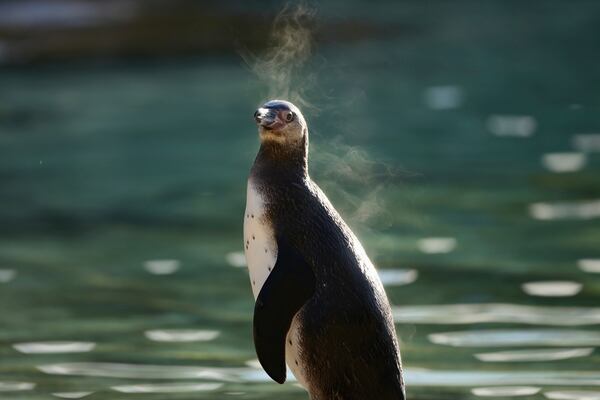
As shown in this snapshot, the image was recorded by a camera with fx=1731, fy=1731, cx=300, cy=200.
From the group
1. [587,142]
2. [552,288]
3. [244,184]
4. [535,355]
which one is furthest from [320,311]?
[587,142]

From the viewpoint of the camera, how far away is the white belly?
5.23 meters

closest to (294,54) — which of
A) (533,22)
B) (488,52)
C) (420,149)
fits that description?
(420,149)

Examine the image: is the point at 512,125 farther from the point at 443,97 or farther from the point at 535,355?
the point at 535,355

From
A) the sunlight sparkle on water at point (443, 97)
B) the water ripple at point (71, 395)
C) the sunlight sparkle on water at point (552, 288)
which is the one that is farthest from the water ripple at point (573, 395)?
the sunlight sparkle on water at point (443, 97)

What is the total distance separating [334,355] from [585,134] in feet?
29.7

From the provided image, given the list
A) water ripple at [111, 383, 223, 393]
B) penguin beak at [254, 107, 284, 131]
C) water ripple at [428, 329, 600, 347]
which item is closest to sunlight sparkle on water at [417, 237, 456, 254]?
water ripple at [428, 329, 600, 347]

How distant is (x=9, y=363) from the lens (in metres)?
7.14

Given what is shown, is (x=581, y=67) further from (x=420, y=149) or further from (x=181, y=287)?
(x=181, y=287)

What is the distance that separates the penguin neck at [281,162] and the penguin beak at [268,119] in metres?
0.07

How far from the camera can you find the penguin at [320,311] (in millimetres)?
5125

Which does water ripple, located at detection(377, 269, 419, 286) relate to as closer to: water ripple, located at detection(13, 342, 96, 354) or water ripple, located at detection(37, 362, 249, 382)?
water ripple, located at detection(13, 342, 96, 354)

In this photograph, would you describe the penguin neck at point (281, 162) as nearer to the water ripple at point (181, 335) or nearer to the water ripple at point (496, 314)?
the water ripple at point (181, 335)

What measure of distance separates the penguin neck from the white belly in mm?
69

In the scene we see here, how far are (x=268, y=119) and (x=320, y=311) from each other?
2.04 ft
